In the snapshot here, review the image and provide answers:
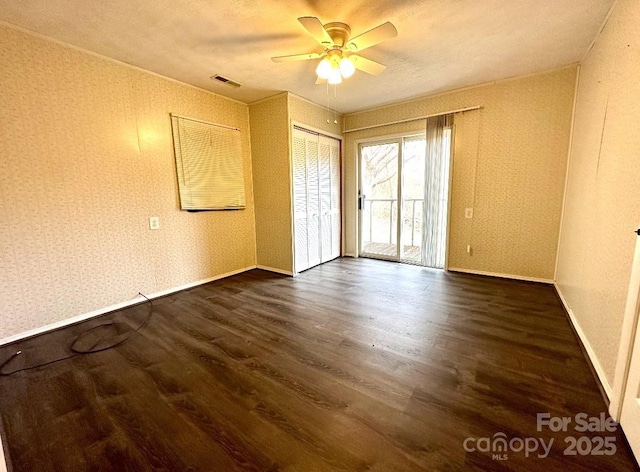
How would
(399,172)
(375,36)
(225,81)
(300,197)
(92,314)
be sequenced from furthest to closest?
1. (399,172)
2. (300,197)
3. (225,81)
4. (92,314)
5. (375,36)

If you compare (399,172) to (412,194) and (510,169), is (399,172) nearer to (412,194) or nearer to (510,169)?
(412,194)

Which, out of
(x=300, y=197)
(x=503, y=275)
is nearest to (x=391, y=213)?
(x=300, y=197)

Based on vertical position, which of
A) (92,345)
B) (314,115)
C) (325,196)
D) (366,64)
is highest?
(314,115)

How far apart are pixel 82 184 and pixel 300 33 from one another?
95.9 inches

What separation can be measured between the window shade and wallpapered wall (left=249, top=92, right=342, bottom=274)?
300mm

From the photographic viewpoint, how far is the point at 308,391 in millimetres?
1610

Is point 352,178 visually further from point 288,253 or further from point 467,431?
point 467,431

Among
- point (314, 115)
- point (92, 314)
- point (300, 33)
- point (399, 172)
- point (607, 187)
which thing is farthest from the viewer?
point (399, 172)

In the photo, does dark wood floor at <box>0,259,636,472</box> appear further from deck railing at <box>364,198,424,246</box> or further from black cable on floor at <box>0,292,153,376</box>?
deck railing at <box>364,198,424,246</box>

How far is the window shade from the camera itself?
3.21m

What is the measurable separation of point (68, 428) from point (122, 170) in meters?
2.29

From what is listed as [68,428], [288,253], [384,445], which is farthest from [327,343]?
[288,253]

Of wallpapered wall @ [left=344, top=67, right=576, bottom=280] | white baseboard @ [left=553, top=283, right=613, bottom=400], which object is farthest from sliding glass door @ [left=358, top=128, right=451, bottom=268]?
white baseboard @ [left=553, top=283, right=613, bottom=400]

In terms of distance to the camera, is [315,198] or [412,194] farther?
[412,194]
